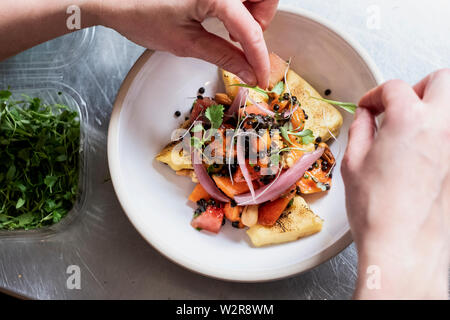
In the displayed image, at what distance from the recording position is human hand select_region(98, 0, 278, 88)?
42.3 inches

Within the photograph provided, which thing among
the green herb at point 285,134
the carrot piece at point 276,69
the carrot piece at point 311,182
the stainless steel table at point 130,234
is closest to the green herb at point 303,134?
the green herb at point 285,134

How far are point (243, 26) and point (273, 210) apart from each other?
59 cm

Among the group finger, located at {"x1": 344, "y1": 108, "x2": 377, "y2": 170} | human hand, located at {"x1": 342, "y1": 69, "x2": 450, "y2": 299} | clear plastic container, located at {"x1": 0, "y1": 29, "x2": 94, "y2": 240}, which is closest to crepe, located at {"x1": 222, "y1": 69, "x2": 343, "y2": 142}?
finger, located at {"x1": 344, "y1": 108, "x2": 377, "y2": 170}

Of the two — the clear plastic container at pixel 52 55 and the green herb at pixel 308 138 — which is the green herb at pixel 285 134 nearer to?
the green herb at pixel 308 138

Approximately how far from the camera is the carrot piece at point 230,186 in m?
1.28

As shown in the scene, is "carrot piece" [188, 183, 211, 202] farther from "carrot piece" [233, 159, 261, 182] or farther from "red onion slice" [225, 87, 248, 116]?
"red onion slice" [225, 87, 248, 116]

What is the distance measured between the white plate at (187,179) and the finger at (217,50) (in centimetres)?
12

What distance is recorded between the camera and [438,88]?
89 cm

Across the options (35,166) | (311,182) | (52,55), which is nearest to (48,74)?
(52,55)

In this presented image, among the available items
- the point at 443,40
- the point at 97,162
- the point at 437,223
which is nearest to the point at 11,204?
the point at 97,162

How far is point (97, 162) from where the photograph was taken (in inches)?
59.2

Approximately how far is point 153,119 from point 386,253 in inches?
34.8

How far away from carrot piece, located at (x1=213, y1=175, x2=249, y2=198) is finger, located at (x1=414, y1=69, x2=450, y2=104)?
0.61 meters
